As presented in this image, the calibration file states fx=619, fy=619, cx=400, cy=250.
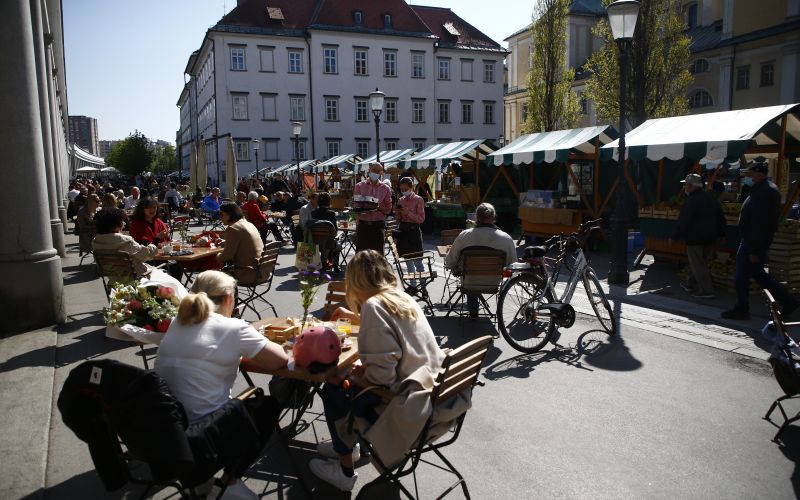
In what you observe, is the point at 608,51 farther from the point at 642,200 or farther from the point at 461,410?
the point at 461,410

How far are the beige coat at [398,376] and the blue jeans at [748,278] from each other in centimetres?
579

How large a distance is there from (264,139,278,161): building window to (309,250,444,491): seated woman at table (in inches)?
1785

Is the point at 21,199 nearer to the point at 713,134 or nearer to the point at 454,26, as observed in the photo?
the point at 713,134

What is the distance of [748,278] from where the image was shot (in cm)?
784

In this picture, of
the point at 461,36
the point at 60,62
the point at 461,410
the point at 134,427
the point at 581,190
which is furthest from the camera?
the point at 461,36

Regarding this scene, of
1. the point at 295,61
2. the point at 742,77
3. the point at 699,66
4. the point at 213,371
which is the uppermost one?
the point at 295,61

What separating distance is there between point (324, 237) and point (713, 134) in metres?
7.29

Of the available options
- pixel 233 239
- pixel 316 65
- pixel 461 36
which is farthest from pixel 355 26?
pixel 233 239

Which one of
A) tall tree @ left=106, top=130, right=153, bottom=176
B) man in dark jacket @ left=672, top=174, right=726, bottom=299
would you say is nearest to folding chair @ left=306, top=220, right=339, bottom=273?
man in dark jacket @ left=672, top=174, right=726, bottom=299

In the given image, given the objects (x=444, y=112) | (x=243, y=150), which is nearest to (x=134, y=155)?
(x=243, y=150)

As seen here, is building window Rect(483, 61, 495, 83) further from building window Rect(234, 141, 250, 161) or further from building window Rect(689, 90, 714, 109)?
building window Rect(234, 141, 250, 161)

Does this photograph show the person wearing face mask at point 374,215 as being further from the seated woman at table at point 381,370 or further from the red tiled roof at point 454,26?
the red tiled roof at point 454,26

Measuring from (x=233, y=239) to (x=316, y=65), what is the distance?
4356 centimetres

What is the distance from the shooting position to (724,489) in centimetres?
381
